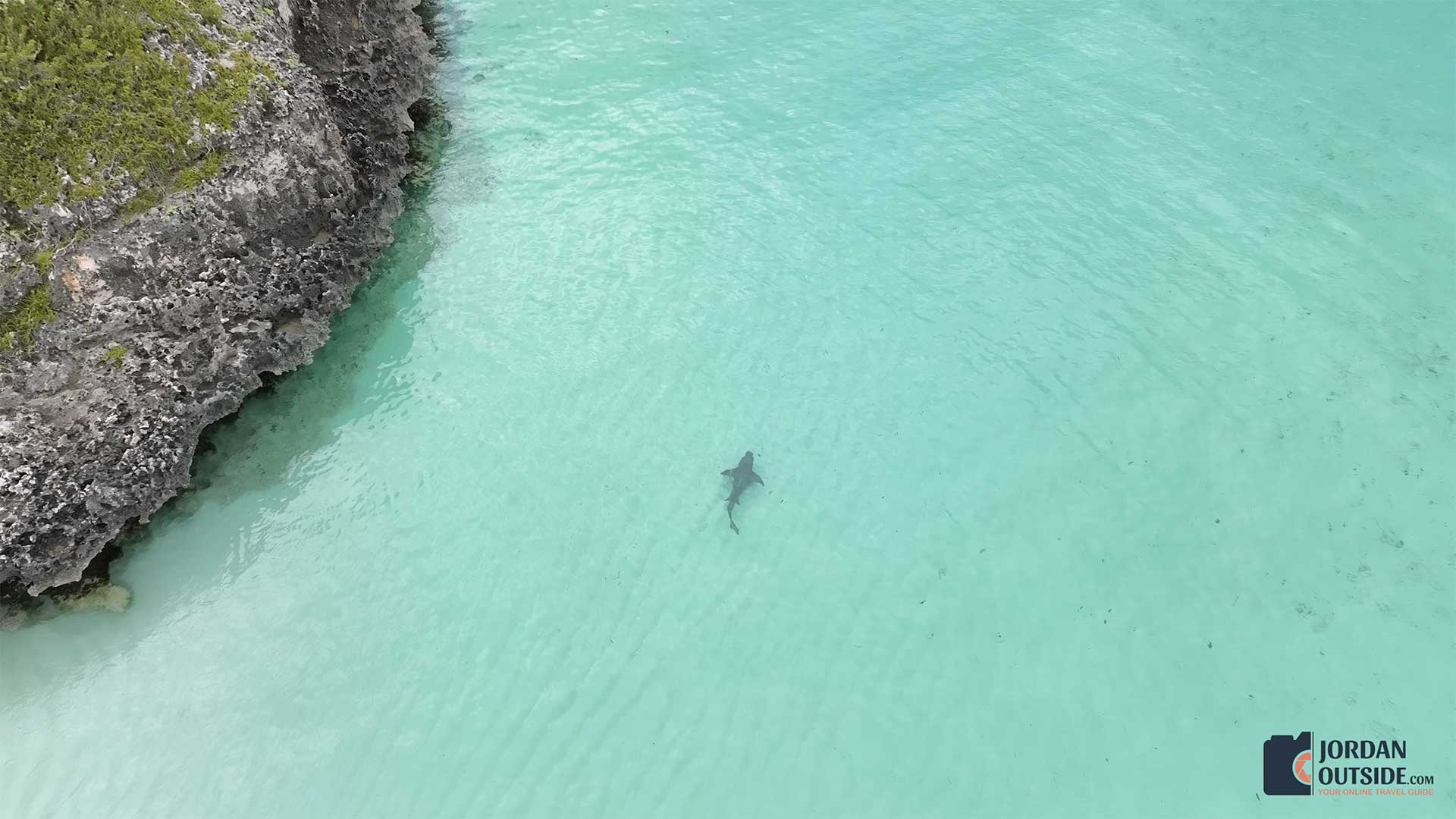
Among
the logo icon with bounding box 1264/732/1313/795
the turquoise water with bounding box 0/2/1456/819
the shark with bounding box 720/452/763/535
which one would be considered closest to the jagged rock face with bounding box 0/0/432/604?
the turquoise water with bounding box 0/2/1456/819

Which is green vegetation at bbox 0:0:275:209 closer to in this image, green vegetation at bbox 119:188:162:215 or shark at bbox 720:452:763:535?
green vegetation at bbox 119:188:162:215

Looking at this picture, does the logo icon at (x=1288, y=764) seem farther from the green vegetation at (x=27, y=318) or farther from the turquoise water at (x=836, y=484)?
the green vegetation at (x=27, y=318)

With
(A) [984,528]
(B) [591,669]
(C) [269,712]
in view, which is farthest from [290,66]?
(A) [984,528]

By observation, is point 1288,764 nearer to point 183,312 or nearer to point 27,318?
point 183,312

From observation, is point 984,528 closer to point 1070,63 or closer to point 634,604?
point 634,604

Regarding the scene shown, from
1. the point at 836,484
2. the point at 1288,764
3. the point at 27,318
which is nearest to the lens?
the point at 1288,764

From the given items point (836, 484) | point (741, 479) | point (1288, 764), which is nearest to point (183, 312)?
point (741, 479)
